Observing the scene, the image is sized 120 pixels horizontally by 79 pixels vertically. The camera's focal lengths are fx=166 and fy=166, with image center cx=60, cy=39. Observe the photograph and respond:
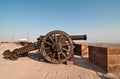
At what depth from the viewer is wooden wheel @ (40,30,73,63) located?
11.0 metres

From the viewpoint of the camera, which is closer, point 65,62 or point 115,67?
A: point 115,67

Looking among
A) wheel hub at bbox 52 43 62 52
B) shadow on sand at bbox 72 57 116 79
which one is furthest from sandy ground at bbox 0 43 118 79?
wheel hub at bbox 52 43 62 52

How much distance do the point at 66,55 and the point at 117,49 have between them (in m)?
3.98

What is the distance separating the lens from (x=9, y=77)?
7027mm

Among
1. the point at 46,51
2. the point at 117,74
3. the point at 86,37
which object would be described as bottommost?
the point at 117,74

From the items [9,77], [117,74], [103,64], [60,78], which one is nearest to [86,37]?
[103,64]

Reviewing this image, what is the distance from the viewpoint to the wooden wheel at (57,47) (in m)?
11.0

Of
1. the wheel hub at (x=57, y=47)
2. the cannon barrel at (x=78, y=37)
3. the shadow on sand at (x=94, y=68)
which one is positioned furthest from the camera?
the cannon barrel at (x=78, y=37)

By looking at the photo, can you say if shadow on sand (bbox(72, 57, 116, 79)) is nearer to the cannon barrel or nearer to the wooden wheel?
the wooden wheel

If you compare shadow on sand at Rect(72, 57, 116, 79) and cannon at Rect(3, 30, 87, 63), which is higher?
cannon at Rect(3, 30, 87, 63)

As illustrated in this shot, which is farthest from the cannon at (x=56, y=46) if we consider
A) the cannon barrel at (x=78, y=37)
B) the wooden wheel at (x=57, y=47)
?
the cannon barrel at (x=78, y=37)

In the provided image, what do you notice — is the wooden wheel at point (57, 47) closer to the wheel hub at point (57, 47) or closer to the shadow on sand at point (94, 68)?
the wheel hub at point (57, 47)

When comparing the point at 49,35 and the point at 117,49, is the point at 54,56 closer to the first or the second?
the point at 49,35

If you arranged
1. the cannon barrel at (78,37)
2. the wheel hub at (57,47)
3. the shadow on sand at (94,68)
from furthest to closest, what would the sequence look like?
the cannon barrel at (78,37) < the wheel hub at (57,47) < the shadow on sand at (94,68)
